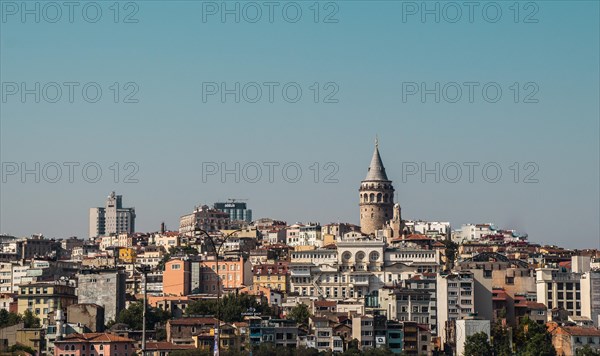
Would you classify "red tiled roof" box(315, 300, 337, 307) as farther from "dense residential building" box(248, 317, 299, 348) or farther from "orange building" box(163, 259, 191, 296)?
"orange building" box(163, 259, 191, 296)

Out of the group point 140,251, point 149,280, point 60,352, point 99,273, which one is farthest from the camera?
point 140,251

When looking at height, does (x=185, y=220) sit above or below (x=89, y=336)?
above

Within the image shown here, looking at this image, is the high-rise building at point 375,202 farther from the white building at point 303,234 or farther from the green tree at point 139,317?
the green tree at point 139,317

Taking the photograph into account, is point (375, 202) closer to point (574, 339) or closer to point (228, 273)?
point (228, 273)

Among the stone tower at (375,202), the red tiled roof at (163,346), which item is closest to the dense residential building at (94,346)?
the red tiled roof at (163,346)

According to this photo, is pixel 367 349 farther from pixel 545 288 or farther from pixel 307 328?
pixel 545 288

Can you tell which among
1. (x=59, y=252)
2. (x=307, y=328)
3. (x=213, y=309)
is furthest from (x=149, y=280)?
(x=59, y=252)
